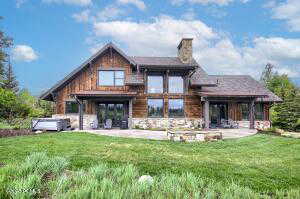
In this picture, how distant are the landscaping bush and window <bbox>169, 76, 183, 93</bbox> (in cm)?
2063

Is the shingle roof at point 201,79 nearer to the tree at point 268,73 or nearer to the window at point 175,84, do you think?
the window at point 175,84

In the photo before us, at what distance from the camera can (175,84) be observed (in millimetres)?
27234

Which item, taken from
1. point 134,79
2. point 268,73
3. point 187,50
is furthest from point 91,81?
point 268,73

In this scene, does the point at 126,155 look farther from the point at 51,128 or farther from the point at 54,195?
the point at 51,128

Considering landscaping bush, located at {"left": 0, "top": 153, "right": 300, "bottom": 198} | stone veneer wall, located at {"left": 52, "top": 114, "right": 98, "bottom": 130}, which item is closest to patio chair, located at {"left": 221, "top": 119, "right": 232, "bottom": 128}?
stone veneer wall, located at {"left": 52, "top": 114, "right": 98, "bottom": 130}

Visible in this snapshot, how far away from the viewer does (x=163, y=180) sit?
6.12m

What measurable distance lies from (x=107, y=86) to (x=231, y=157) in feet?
55.2

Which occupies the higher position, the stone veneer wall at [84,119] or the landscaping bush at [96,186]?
the stone veneer wall at [84,119]

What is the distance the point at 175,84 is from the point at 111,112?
5.73 metres

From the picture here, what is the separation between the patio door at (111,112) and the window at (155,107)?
233cm

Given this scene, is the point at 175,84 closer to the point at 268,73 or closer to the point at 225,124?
the point at 225,124

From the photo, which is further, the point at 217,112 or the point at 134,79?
the point at 217,112

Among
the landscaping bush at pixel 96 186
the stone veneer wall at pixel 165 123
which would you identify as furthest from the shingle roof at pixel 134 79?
the landscaping bush at pixel 96 186

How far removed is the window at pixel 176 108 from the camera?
2719cm
